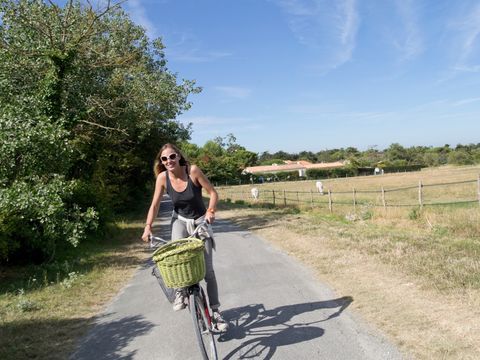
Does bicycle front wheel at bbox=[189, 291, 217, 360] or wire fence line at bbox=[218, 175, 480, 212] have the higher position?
bicycle front wheel at bbox=[189, 291, 217, 360]

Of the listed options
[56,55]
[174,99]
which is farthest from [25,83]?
[174,99]

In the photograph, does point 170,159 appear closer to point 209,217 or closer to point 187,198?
point 187,198

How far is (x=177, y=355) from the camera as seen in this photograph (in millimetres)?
4348

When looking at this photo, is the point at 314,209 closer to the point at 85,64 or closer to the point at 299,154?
the point at 85,64

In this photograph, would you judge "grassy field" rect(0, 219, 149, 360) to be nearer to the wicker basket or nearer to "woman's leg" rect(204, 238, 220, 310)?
"woman's leg" rect(204, 238, 220, 310)

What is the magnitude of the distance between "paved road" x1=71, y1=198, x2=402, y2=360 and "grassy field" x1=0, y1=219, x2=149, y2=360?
0.29 metres

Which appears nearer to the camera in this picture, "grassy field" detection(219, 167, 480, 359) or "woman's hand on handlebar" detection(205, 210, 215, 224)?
"grassy field" detection(219, 167, 480, 359)

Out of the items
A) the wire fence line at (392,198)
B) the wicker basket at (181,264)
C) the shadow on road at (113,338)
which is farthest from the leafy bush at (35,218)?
the wire fence line at (392,198)

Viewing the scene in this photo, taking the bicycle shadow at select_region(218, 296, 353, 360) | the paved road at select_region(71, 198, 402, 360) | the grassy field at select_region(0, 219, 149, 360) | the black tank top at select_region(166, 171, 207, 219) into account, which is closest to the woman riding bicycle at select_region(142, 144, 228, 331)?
the black tank top at select_region(166, 171, 207, 219)

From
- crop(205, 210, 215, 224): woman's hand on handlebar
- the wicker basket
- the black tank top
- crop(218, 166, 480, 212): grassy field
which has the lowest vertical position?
crop(218, 166, 480, 212): grassy field

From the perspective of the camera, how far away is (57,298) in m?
7.07

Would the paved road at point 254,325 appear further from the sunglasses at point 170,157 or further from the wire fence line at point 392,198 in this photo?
the wire fence line at point 392,198

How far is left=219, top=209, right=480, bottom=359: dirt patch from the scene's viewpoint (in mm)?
3961

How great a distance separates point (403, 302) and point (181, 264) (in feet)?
9.72
